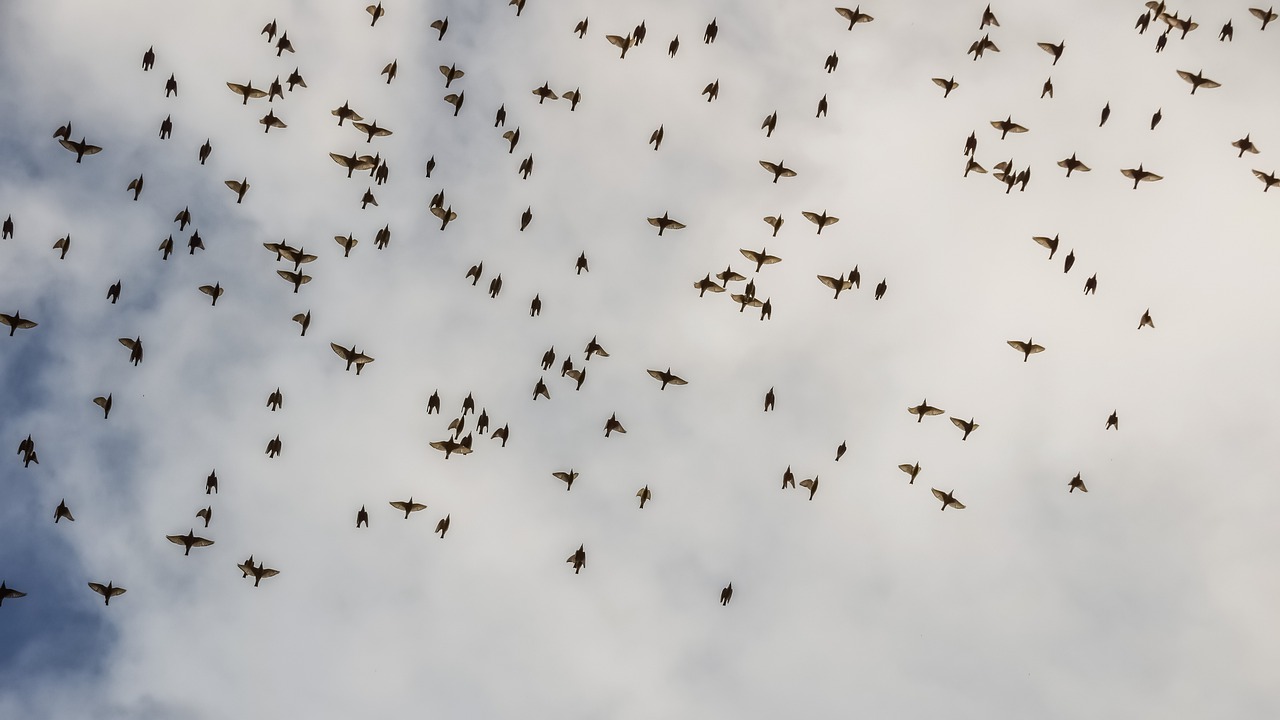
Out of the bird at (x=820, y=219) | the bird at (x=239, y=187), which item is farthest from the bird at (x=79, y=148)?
the bird at (x=820, y=219)

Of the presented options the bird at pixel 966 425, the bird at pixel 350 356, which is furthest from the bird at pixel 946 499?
the bird at pixel 350 356

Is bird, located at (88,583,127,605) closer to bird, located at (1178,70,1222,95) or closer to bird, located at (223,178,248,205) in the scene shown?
A: bird, located at (223,178,248,205)

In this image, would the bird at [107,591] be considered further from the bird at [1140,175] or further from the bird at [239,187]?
the bird at [1140,175]

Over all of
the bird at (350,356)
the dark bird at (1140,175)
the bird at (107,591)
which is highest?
the dark bird at (1140,175)

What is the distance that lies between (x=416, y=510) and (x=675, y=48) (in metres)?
27.0

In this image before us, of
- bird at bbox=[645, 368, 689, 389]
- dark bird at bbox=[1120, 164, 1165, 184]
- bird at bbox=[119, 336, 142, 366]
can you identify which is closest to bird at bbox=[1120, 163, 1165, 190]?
dark bird at bbox=[1120, 164, 1165, 184]

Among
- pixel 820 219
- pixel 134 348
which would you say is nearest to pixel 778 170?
pixel 820 219

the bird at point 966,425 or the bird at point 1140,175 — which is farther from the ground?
the bird at point 1140,175

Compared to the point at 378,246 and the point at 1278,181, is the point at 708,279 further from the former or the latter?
the point at 1278,181

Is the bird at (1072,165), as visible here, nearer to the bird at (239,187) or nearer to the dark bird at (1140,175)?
the dark bird at (1140,175)

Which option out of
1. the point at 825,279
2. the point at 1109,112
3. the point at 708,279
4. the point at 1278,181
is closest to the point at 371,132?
the point at 708,279

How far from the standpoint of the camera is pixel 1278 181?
5825 cm

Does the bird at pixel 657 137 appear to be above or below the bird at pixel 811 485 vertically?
above

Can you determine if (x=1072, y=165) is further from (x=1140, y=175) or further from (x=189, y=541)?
(x=189, y=541)
